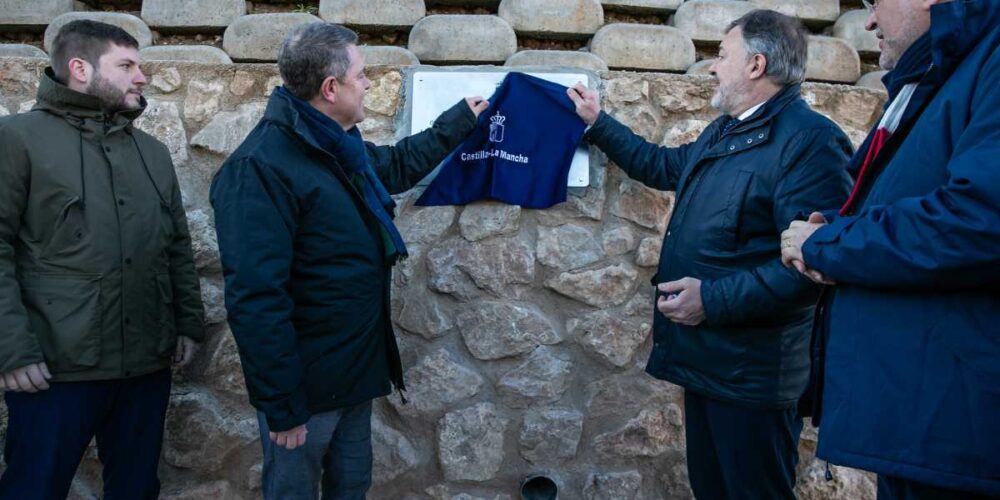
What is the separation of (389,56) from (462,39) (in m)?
0.33

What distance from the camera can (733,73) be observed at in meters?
2.36

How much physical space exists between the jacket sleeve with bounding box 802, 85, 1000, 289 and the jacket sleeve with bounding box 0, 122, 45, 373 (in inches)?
86.1

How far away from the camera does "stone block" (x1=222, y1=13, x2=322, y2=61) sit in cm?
330

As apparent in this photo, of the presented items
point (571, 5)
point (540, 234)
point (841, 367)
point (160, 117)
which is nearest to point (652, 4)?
point (571, 5)

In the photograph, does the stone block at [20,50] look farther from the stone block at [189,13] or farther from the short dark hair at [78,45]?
the short dark hair at [78,45]

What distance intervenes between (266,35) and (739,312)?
2.35 metres

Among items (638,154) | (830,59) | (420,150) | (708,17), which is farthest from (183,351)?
(830,59)

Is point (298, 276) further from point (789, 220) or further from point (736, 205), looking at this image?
point (789, 220)

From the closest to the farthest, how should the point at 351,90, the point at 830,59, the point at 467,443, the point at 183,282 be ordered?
the point at 351,90 → the point at 183,282 → the point at 467,443 → the point at 830,59

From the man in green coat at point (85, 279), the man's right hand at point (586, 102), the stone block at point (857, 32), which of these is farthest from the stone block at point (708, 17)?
the man in green coat at point (85, 279)

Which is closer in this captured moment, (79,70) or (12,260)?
(12,260)

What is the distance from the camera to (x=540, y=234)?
2922mm

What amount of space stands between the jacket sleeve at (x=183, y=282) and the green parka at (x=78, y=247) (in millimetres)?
79

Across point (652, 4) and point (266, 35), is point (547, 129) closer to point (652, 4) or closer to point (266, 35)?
point (652, 4)
